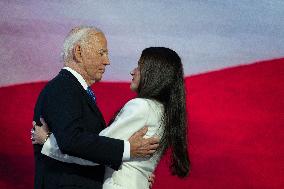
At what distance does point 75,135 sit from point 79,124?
0.04 m

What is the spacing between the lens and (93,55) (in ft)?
5.30

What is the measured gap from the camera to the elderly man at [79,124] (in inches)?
56.5

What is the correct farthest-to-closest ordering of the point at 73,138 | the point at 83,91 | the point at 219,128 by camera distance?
the point at 219,128, the point at 83,91, the point at 73,138

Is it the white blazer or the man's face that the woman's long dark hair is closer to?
the white blazer

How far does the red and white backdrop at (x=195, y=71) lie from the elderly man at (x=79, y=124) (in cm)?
117

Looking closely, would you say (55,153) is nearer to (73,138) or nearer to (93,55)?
(73,138)

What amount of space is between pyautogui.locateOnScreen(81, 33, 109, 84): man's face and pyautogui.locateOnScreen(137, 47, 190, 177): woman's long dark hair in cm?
A: 13

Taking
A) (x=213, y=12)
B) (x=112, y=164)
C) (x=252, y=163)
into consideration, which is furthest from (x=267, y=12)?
(x=112, y=164)

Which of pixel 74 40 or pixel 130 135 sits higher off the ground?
pixel 74 40

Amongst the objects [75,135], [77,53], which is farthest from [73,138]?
[77,53]

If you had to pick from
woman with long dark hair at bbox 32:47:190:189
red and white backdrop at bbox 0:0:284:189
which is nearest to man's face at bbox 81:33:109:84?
woman with long dark hair at bbox 32:47:190:189

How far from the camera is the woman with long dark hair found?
149cm

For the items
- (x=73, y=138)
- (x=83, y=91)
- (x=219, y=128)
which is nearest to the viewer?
(x=73, y=138)

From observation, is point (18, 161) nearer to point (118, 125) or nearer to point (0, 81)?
point (0, 81)
